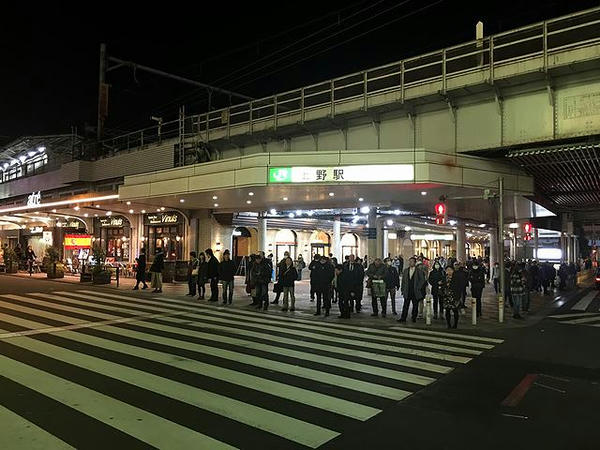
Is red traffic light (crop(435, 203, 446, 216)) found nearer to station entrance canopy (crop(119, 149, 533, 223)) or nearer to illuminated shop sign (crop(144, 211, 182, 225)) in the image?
station entrance canopy (crop(119, 149, 533, 223))

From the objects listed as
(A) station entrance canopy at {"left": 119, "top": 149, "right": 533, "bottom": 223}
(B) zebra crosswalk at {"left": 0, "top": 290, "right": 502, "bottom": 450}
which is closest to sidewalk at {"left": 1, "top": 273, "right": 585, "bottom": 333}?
(B) zebra crosswalk at {"left": 0, "top": 290, "right": 502, "bottom": 450}

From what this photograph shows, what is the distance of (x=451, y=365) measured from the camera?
865 centimetres

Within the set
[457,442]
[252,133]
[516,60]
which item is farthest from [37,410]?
[252,133]

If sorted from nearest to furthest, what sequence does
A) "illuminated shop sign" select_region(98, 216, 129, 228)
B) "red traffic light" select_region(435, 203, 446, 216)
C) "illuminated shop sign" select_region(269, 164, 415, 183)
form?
"illuminated shop sign" select_region(269, 164, 415, 183) < "red traffic light" select_region(435, 203, 446, 216) < "illuminated shop sign" select_region(98, 216, 129, 228)

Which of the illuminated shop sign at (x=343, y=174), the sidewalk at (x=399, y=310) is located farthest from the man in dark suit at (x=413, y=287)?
the illuminated shop sign at (x=343, y=174)

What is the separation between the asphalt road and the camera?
5.16 m

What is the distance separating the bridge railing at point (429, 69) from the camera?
1434 cm

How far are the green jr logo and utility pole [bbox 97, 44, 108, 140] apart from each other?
83.0ft

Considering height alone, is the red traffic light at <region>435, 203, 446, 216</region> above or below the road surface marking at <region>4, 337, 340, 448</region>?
above

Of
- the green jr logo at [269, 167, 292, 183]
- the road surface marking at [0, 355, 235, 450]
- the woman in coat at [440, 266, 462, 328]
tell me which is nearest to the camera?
the road surface marking at [0, 355, 235, 450]

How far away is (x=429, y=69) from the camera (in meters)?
17.8

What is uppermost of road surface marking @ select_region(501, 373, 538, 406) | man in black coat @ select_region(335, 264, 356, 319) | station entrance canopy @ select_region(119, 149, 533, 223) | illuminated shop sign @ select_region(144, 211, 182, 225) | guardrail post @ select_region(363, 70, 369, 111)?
guardrail post @ select_region(363, 70, 369, 111)

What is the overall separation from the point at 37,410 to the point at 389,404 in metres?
4.40

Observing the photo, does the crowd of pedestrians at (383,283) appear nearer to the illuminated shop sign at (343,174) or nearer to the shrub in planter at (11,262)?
the illuminated shop sign at (343,174)
